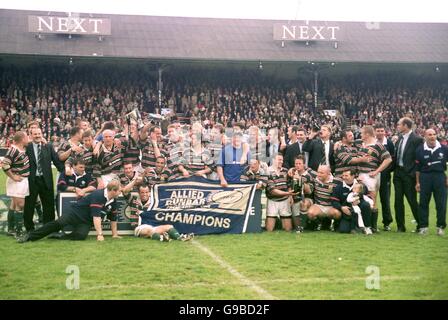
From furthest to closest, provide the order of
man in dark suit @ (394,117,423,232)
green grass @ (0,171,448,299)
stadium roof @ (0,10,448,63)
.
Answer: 1. stadium roof @ (0,10,448,63)
2. man in dark suit @ (394,117,423,232)
3. green grass @ (0,171,448,299)

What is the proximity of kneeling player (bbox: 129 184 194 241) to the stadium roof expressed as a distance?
875 inches

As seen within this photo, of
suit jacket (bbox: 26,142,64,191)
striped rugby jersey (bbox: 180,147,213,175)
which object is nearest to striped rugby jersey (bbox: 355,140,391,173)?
striped rugby jersey (bbox: 180,147,213,175)

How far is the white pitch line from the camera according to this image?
20.9 feet

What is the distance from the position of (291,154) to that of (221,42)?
24640 millimetres

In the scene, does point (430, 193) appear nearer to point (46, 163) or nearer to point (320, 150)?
point (320, 150)

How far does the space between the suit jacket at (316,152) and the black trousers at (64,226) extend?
4.47m

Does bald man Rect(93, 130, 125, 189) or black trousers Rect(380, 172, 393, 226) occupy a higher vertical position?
bald man Rect(93, 130, 125, 189)

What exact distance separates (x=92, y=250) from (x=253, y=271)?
2.72 m

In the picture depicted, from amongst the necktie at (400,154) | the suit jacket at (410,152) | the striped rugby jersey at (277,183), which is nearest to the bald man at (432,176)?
the suit jacket at (410,152)

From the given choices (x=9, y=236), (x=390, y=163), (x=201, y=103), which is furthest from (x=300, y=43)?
(x=9, y=236)

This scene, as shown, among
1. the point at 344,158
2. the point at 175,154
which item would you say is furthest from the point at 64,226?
the point at 344,158

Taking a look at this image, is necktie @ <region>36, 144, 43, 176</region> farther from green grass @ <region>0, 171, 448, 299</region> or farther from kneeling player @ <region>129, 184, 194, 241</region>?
kneeling player @ <region>129, 184, 194, 241</region>

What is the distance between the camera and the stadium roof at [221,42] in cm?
3225
